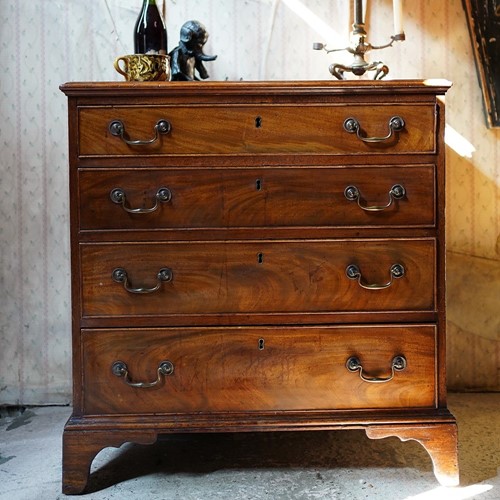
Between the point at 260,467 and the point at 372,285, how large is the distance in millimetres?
602

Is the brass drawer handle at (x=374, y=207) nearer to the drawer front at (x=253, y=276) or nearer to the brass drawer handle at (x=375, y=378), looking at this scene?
the drawer front at (x=253, y=276)

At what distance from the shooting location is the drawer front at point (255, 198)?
1604mm

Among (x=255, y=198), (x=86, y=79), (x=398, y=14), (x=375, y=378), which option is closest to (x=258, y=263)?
(x=255, y=198)

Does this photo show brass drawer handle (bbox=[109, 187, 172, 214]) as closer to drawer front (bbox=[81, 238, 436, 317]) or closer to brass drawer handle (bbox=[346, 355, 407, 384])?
drawer front (bbox=[81, 238, 436, 317])

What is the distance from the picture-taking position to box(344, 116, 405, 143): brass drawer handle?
160 centimetres

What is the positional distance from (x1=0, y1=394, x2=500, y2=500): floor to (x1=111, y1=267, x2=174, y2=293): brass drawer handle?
0.52 metres

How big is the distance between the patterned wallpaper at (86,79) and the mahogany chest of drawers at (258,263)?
2.34 feet

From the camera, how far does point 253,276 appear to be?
5.32 feet

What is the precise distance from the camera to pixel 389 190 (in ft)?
5.31

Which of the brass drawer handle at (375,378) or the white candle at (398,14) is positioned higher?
the white candle at (398,14)

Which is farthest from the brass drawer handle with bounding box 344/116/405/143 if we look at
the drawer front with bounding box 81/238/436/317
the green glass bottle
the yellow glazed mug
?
the green glass bottle

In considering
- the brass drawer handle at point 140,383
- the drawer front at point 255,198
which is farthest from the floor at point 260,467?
the drawer front at point 255,198

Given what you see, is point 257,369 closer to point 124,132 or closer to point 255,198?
point 255,198

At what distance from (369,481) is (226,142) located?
95 cm
